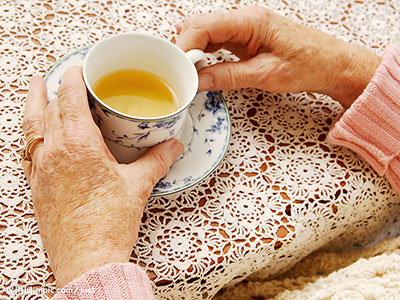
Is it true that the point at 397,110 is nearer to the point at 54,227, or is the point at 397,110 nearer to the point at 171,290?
the point at 171,290

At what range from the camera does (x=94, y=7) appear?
→ 98cm

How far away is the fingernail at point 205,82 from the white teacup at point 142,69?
25 millimetres

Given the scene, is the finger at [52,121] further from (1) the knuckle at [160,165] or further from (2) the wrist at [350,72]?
(2) the wrist at [350,72]

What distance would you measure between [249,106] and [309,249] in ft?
1.08

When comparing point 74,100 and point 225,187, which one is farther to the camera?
point 225,187

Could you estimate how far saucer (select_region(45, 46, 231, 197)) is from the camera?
0.79 metres

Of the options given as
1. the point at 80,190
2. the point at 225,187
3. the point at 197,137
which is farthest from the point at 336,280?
the point at 80,190

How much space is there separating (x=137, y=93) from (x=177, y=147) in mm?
136

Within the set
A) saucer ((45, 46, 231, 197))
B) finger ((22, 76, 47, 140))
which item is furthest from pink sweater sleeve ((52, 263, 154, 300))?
finger ((22, 76, 47, 140))

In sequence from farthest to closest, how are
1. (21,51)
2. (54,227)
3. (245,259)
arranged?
(21,51) < (245,259) < (54,227)

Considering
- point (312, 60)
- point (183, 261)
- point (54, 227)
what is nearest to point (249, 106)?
point (312, 60)

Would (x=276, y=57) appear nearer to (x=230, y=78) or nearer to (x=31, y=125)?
(x=230, y=78)

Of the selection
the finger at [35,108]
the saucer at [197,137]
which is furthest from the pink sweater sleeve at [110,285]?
the finger at [35,108]

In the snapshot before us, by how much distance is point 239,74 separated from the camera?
Result: 0.88 metres
